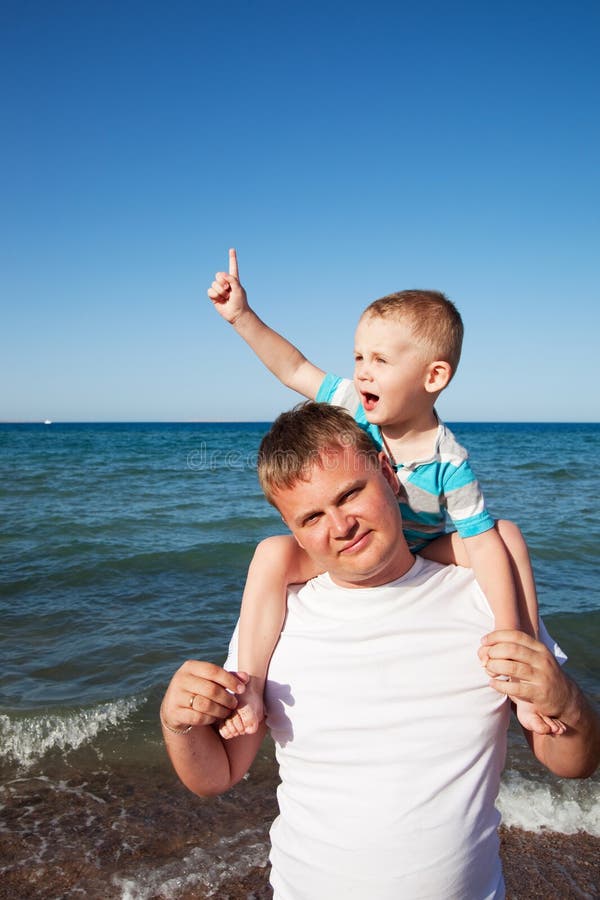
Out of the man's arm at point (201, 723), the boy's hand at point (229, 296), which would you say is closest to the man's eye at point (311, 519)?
the man's arm at point (201, 723)

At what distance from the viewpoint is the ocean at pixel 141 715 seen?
11.5ft

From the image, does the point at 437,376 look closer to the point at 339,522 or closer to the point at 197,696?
the point at 339,522

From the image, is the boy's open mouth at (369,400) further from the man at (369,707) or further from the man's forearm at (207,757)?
the man's forearm at (207,757)

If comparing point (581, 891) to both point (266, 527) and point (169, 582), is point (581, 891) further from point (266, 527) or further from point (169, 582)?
point (266, 527)

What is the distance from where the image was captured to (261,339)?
2.88m

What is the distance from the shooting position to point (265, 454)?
7.23 feet

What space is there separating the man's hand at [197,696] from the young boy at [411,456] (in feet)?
0.92

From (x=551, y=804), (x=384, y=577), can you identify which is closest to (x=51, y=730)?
(x=551, y=804)

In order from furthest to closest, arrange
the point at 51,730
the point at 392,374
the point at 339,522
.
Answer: the point at 51,730 → the point at 392,374 → the point at 339,522

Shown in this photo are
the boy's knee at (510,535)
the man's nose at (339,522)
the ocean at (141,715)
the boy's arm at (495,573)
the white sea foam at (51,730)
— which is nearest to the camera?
the man's nose at (339,522)

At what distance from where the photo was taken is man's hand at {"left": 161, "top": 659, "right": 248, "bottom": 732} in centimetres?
175

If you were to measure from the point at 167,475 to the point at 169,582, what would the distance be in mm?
13307

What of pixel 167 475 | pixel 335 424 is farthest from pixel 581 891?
pixel 167 475

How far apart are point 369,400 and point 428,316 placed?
41cm
